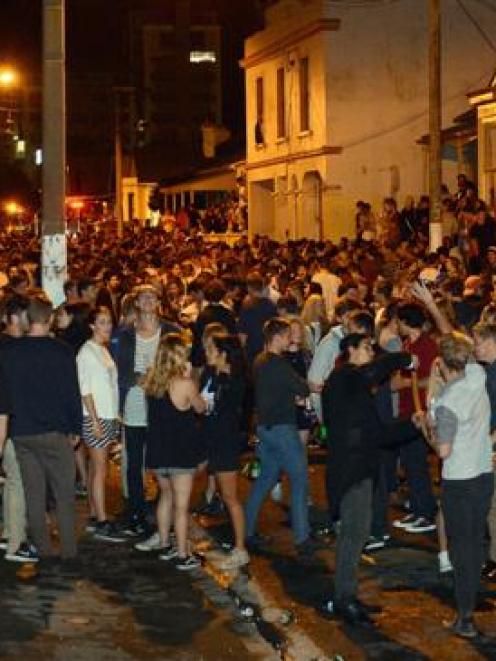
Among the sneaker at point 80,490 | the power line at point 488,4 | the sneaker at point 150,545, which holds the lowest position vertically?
the sneaker at point 150,545

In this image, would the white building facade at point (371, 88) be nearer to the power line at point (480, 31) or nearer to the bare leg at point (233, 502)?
the power line at point (480, 31)

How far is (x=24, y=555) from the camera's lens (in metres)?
11.4

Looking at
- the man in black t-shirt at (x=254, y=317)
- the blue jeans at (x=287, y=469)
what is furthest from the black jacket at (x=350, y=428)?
the man in black t-shirt at (x=254, y=317)

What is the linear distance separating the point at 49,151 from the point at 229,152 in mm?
39011

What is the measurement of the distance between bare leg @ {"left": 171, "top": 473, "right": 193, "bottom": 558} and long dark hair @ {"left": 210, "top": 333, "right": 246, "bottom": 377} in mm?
823

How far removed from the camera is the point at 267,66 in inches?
1645

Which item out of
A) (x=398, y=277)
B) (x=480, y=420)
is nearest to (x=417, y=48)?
(x=398, y=277)

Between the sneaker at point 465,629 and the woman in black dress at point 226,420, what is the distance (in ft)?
7.32

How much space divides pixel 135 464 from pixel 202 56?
3079 inches

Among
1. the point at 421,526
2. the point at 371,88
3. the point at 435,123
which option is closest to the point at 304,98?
the point at 371,88

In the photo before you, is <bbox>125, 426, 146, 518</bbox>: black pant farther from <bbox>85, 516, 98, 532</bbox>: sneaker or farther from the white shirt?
the white shirt

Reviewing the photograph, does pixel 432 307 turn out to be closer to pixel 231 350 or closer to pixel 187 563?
pixel 231 350

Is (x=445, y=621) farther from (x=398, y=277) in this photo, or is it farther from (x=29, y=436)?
(x=398, y=277)

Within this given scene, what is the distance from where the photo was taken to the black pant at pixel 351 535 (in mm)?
9531
